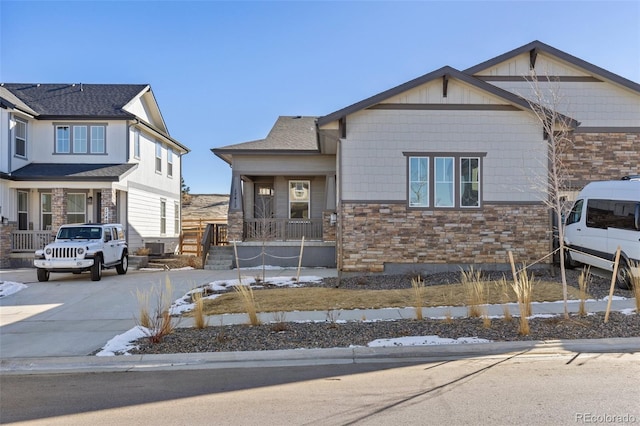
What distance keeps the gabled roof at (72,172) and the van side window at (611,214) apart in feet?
57.3

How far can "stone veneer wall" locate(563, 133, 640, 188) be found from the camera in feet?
53.1

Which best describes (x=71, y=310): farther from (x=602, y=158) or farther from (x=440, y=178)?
(x=602, y=158)

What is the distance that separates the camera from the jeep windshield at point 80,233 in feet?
51.6

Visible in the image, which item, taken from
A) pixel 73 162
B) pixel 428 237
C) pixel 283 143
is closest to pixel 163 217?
pixel 73 162

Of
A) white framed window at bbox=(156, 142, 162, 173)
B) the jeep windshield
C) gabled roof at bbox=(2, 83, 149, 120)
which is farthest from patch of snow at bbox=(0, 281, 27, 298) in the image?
white framed window at bbox=(156, 142, 162, 173)

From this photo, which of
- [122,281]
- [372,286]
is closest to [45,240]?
[122,281]

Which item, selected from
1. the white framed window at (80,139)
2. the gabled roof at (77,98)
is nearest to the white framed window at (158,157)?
the gabled roof at (77,98)

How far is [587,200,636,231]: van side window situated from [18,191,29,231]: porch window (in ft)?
73.6

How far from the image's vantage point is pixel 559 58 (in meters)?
16.5

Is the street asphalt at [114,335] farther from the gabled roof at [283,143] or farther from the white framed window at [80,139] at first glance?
the white framed window at [80,139]

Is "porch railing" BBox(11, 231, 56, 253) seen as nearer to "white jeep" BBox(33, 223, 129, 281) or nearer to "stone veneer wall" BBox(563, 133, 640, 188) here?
"white jeep" BBox(33, 223, 129, 281)

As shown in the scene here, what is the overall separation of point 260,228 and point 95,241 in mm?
6188

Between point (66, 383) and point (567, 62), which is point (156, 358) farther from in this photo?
point (567, 62)

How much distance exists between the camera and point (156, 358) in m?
6.72
